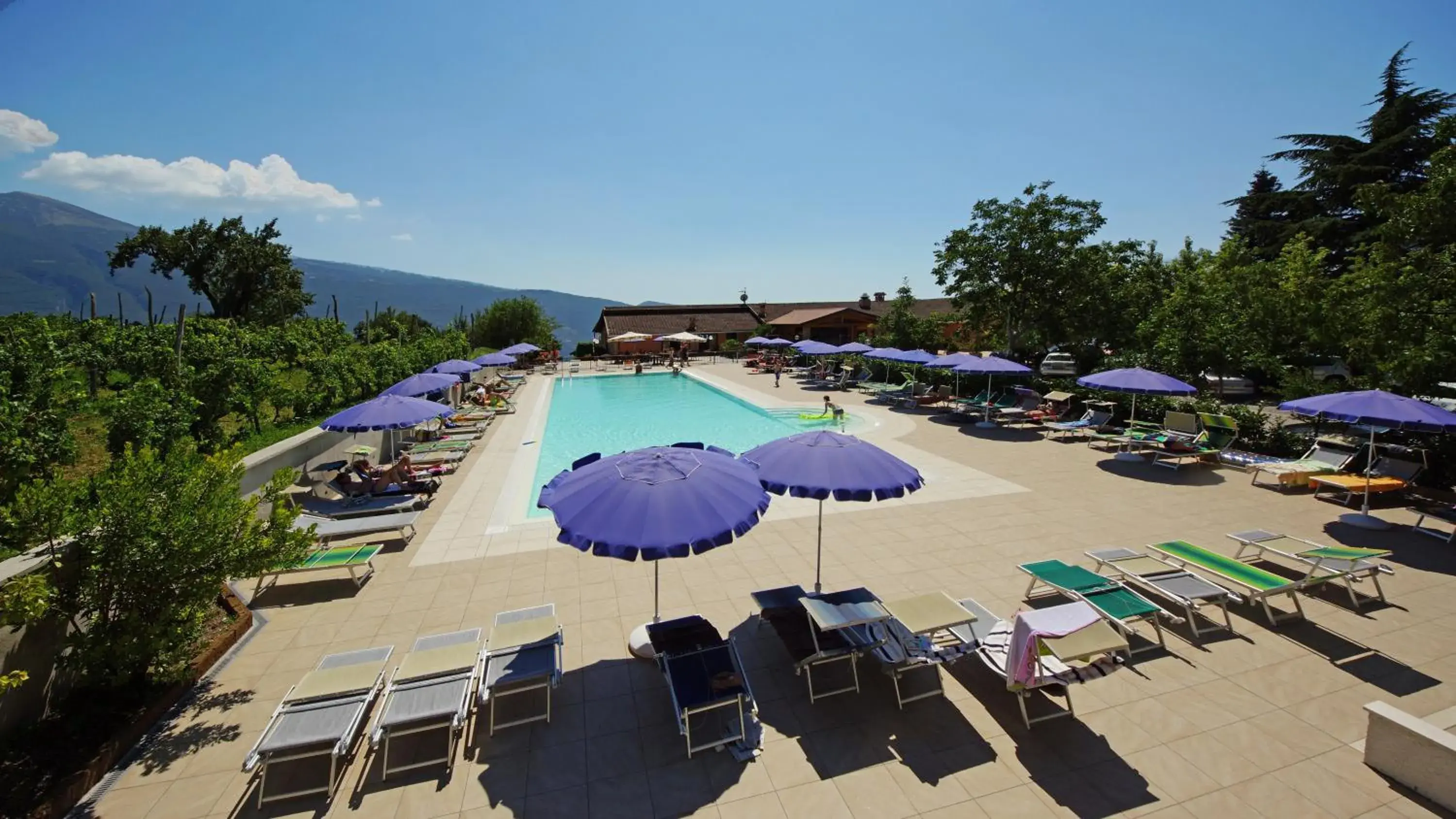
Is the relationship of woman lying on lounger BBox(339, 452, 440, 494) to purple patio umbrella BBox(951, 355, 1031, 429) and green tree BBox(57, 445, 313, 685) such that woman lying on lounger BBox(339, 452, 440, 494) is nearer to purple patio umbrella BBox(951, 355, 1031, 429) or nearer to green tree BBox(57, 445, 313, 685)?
green tree BBox(57, 445, 313, 685)

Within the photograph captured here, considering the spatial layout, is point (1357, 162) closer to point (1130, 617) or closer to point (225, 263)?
point (1130, 617)

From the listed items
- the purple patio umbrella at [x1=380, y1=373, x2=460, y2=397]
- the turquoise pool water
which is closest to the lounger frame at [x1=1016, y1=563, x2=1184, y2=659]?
the turquoise pool water

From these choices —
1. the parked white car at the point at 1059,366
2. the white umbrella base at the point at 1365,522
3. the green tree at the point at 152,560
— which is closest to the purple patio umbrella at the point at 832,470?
the green tree at the point at 152,560

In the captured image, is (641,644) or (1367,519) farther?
(1367,519)

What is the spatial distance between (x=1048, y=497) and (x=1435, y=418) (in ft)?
15.1

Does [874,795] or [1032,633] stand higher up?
[1032,633]

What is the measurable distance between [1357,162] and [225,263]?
2833 inches

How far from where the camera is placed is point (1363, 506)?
8.89 m

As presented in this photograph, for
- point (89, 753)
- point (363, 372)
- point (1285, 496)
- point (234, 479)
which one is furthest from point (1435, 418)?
point (363, 372)

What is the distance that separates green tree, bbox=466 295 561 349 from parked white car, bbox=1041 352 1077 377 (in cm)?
3329

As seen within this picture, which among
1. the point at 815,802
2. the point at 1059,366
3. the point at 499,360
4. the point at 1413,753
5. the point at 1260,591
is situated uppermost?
the point at 1059,366

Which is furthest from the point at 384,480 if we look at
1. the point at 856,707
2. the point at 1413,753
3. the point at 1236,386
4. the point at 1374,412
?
the point at 1236,386

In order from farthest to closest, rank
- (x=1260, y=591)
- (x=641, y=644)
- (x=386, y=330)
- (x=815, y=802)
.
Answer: (x=386, y=330), (x=1260, y=591), (x=641, y=644), (x=815, y=802)

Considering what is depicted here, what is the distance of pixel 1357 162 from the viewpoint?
29.2 meters
